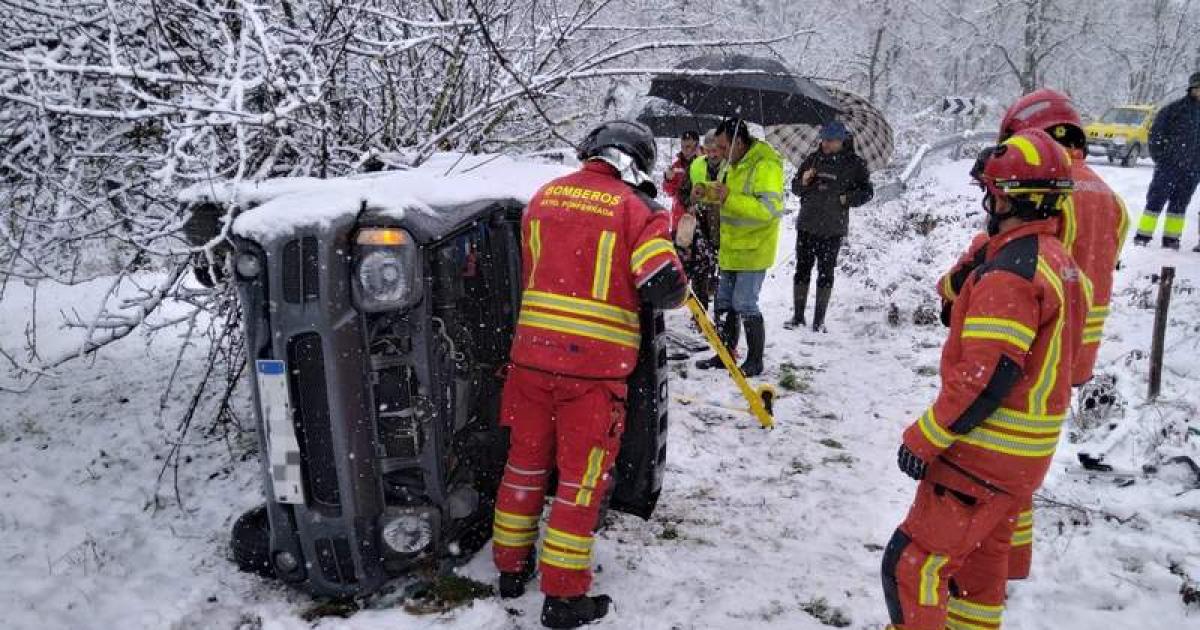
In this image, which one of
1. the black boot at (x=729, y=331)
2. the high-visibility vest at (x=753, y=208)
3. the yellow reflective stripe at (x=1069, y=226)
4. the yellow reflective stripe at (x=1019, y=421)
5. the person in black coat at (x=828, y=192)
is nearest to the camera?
the yellow reflective stripe at (x=1019, y=421)

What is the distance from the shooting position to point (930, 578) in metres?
2.49

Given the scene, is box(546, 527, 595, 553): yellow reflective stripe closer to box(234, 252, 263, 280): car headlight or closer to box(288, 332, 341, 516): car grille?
box(288, 332, 341, 516): car grille

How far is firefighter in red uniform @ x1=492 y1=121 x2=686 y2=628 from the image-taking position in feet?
9.34

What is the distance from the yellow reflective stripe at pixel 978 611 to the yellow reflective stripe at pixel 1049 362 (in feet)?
2.52

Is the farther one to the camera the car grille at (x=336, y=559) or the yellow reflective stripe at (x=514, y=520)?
the yellow reflective stripe at (x=514, y=520)

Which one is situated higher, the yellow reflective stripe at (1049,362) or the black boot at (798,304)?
the yellow reflective stripe at (1049,362)

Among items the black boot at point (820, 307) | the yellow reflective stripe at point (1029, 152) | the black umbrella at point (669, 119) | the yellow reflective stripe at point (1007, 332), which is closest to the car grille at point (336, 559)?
the yellow reflective stripe at point (1007, 332)

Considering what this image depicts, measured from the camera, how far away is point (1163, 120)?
7996 mm

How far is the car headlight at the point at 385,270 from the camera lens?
2576 mm

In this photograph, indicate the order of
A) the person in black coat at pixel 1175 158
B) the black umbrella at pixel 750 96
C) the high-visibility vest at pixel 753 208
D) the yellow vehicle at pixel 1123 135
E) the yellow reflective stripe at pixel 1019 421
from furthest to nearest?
1. the yellow vehicle at pixel 1123 135
2. the person in black coat at pixel 1175 158
3. the high-visibility vest at pixel 753 208
4. the black umbrella at pixel 750 96
5. the yellow reflective stripe at pixel 1019 421

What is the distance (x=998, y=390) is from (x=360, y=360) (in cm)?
215

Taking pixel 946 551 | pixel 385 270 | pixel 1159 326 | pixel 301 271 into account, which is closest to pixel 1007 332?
pixel 946 551

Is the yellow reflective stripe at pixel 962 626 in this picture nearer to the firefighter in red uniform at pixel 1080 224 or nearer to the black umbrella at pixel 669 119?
the firefighter in red uniform at pixel 1080 224

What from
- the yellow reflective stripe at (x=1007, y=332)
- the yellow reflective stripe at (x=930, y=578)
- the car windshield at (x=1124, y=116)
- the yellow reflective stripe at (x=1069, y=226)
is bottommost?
the yellow reflective stripe at (x=930, y=578)
